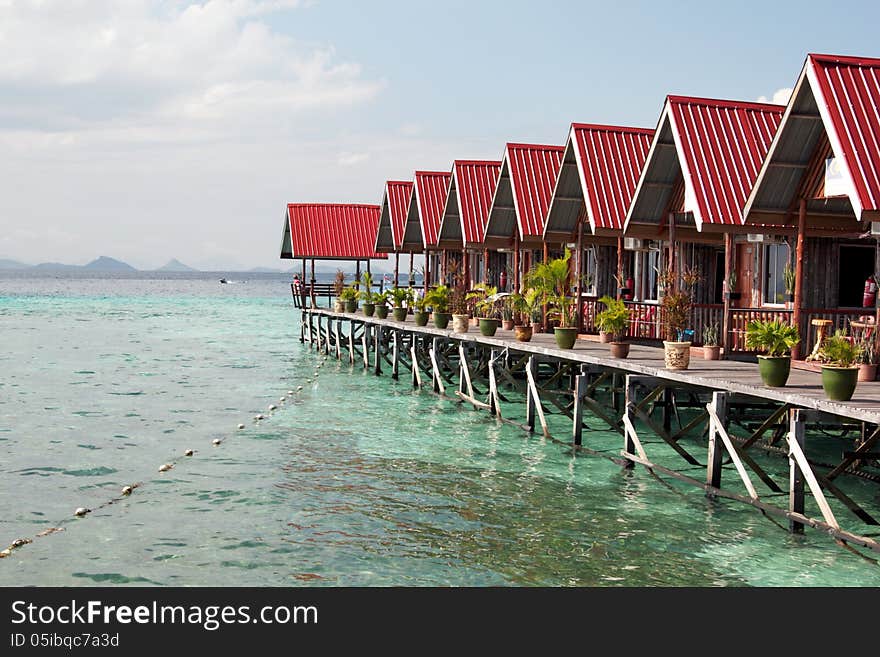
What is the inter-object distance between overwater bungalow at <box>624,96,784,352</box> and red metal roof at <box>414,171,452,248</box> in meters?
13.9

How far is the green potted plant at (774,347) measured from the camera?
13.0m

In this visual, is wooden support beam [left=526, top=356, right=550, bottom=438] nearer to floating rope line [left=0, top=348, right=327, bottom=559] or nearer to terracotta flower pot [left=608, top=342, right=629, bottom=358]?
terracotta flower pot [left=608, top=342, right=629, bottom=358]

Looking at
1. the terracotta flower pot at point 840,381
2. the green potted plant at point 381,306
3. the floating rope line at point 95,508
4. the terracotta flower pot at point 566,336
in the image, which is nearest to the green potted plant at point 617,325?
the terracotta flower pot at point 566,336

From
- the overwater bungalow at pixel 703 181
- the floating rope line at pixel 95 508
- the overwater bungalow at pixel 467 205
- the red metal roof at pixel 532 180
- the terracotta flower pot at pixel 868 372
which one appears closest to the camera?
the floating rope line at pixel 95 508

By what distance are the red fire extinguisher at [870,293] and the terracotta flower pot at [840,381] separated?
8.11 m

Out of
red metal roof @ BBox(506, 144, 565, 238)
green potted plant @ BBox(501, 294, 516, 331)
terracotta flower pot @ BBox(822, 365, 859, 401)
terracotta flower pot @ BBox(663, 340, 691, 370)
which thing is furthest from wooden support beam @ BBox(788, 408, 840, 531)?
green potted plant @ BBox(501, 294, 516, 331)

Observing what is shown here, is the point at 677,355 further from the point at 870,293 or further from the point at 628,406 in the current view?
the point at 870,293

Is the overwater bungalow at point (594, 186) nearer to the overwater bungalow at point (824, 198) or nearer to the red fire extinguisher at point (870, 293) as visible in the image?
the overwater bungalow at point (824, 198)

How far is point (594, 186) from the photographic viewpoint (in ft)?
Result: 73.1

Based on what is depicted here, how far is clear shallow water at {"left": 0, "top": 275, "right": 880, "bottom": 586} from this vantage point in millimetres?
10859

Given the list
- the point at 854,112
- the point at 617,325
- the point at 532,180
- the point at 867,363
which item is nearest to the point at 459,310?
the point at 532,180

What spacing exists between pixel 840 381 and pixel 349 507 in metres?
6.63

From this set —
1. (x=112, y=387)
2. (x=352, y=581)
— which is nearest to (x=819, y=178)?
(x=352, y=581)
